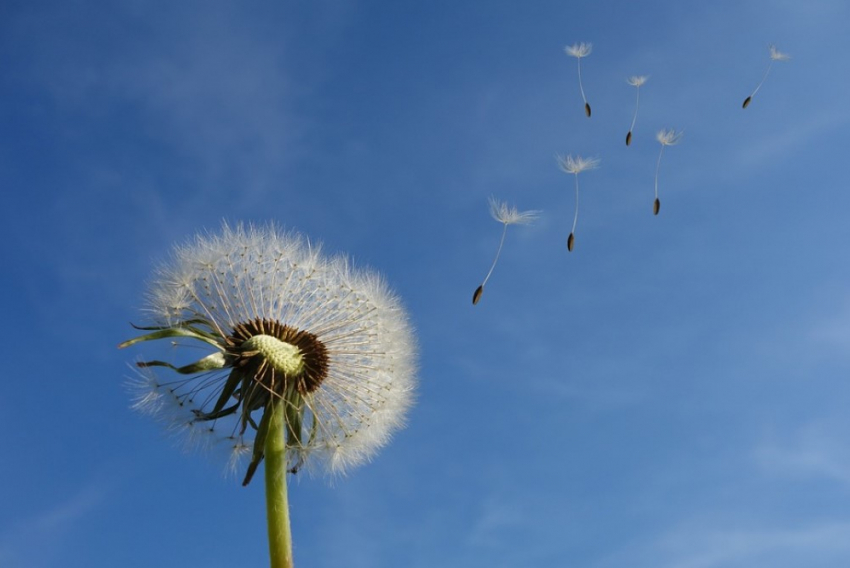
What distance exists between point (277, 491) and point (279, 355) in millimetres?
1510

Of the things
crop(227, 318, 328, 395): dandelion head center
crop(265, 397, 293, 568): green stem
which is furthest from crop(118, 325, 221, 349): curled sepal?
crop(265, 397, 293, 568): green stem

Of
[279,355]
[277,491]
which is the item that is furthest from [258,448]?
[279,355]

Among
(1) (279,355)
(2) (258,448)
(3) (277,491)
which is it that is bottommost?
(3) (277,491)

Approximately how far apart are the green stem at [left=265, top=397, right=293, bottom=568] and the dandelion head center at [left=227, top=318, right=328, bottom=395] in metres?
0.28

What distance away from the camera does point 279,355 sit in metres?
9.44

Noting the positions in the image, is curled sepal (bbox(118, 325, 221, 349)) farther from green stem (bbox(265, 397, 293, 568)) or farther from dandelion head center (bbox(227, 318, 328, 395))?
green stem (bbox(265, 397, 293, 568))

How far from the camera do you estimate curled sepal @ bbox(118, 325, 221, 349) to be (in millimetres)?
8992

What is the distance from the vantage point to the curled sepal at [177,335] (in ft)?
29.5

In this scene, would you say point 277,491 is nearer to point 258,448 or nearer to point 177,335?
point 258,448

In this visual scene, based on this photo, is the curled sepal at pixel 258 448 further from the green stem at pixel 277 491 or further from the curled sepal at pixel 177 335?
the curled sepal at pixel 177 335

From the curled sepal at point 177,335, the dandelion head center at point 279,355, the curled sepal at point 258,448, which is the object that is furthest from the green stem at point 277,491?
the curled sepal at point 177,335

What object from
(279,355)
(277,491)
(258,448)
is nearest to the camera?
(277,491)

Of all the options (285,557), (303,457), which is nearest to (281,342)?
(303,457)

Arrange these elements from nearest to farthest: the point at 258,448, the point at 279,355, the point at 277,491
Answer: the point at 277,491 → the point at 258,448 → the point at 279,355
